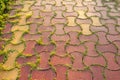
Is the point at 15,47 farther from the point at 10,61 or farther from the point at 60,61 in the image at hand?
the point at 60,61

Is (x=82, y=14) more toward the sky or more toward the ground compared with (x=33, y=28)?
more toward the sky

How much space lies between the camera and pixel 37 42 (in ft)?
11.8

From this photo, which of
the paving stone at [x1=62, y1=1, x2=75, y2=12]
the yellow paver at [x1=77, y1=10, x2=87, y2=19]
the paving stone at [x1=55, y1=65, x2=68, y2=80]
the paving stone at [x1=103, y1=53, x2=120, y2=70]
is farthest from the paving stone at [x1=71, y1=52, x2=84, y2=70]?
the paving stone at [x1=62, y1=1, x2=75, y2=12]

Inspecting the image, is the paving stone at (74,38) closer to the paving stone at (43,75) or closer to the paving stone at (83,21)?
the paving stone at (83,21)

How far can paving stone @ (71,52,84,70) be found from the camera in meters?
3.07

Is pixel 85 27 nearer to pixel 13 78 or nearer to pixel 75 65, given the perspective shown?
pixel 75 65

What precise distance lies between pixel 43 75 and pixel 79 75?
525mm

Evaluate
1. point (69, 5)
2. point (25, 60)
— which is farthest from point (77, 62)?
point (69, 5)

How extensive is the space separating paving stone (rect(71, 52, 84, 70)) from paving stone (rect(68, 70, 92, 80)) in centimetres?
10

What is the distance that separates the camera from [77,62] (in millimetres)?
3158

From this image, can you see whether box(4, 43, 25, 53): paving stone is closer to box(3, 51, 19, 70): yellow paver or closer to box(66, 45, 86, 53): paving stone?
box(3, 51, 19, 70): yellow paver

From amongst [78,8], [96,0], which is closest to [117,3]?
[96,0]

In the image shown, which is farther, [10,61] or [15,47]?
[15,47]

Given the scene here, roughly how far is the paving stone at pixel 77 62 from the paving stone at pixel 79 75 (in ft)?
0.32
